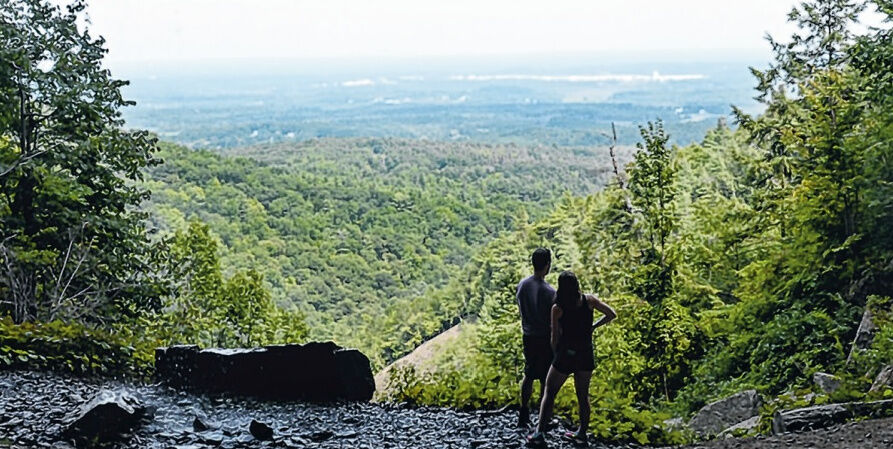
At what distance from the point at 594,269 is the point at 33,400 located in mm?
21073

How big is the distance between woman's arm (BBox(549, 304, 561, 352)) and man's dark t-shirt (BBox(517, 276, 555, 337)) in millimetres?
270

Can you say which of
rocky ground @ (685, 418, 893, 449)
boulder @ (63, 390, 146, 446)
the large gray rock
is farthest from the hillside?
rocky ground @ (685, 418, 893, 449)

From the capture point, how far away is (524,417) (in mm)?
7555

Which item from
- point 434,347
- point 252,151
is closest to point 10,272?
point 434,347

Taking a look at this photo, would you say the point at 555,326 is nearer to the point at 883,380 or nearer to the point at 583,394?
the point at 583,394

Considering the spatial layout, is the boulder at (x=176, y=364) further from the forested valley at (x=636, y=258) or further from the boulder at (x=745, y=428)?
the boulder at (x=745, y=428)

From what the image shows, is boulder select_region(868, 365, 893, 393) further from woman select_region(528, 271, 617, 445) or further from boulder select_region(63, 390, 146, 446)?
boulder select_region(63, 390, 146, 446)

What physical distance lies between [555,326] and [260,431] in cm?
294

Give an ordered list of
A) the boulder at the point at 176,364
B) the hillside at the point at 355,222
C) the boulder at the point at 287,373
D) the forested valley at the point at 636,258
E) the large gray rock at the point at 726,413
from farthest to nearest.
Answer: the hillside at the point at 355,222 < the forested valley at the point at 636,258 < the large gray rock at the point at 726,413 < the boulder at the point at 176,364 < the boulder at the point at 287,373

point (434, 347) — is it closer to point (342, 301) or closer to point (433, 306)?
point (433, 306)

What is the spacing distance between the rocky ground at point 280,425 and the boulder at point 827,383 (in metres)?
1.70

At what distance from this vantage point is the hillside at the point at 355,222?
252 feet

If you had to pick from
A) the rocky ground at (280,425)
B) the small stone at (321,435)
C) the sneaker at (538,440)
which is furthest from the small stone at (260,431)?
the sneaker at (538,440)

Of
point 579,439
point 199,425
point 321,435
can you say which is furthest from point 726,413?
point 199,425
